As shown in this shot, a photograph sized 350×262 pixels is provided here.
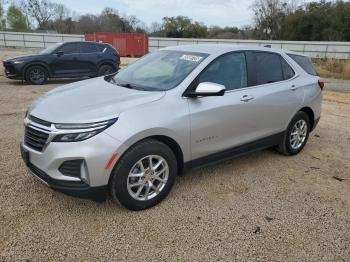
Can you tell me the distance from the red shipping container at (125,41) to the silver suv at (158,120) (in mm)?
24340

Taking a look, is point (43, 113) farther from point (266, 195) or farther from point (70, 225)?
point (266, 195)

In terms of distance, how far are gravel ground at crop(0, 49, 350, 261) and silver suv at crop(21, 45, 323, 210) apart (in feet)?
1.10

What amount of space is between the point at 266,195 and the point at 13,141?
13.1 ft

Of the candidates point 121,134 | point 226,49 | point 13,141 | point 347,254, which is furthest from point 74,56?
point 347,254

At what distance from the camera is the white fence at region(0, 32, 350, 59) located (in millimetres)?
29484

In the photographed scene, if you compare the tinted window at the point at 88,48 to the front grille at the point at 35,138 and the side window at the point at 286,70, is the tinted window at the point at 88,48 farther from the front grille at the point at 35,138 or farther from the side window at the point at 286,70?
the front grille at the point at 35,138

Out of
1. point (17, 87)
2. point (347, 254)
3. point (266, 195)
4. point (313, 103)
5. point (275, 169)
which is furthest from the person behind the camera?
point (17, 87)

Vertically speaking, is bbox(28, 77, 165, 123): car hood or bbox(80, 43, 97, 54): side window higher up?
bbox(80, 43, 97, 54): side window

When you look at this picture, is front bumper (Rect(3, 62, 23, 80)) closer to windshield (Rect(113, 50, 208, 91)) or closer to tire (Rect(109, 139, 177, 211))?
windshield (Rect(113, 50, 208, 91))

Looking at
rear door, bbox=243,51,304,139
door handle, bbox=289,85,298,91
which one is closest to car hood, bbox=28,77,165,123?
rear door, bbox=243,51,304,139

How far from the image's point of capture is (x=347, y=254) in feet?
9.59

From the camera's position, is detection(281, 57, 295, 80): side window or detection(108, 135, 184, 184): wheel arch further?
detection(281, 57, 295, 80): side window

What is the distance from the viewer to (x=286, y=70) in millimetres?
4844

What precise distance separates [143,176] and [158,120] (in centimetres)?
59
